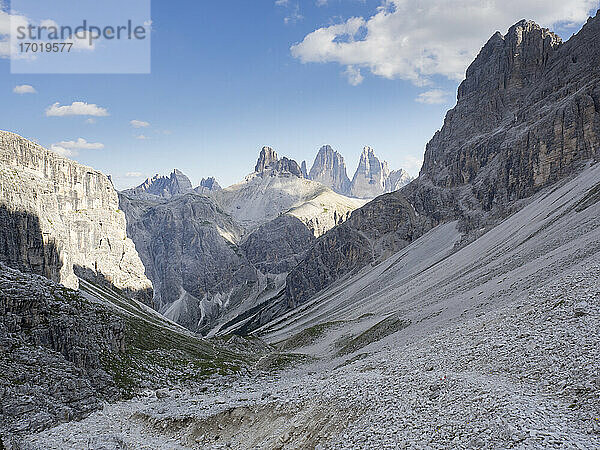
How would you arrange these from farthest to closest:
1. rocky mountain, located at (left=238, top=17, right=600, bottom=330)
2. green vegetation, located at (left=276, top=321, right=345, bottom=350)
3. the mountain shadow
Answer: rocky mountain, located at (left=238, top=17, right=600, bottom=330), green vegetation, located at (left=276, top=321, right=345, bottom=350), the mountain shadow

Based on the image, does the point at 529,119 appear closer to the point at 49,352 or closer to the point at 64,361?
the point at 64,361

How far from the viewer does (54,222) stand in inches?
4491

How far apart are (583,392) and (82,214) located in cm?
20675

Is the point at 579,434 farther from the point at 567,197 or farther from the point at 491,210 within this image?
the point at 491,210

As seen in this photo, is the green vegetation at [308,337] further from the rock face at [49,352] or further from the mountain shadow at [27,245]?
the mountain shadow at [27,245]

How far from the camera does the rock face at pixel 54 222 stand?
308ft

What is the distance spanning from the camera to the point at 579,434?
16203 millimetres

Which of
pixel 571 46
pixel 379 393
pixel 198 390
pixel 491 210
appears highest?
pixel 571 46

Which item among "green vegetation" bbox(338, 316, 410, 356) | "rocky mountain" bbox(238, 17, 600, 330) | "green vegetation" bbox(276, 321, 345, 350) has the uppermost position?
"rocky mountain" bbox(238, 17, 600, 330)

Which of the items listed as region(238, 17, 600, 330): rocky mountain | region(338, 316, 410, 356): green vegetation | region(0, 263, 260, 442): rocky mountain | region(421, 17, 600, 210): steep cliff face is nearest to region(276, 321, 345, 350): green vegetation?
region(338, 316, 410, 356): green vegetation

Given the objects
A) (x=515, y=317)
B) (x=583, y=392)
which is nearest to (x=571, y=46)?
(x=515, y=317)

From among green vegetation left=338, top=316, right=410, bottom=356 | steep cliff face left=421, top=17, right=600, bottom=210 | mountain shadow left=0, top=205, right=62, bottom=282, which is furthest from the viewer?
steep cliff face left=421, top=17, right=600, bottom=210

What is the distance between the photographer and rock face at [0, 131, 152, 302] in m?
93.8

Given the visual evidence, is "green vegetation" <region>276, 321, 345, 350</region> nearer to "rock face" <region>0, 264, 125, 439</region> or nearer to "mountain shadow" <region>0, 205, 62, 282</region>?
"rock face" <region>0, 264, 125, 439</region>
